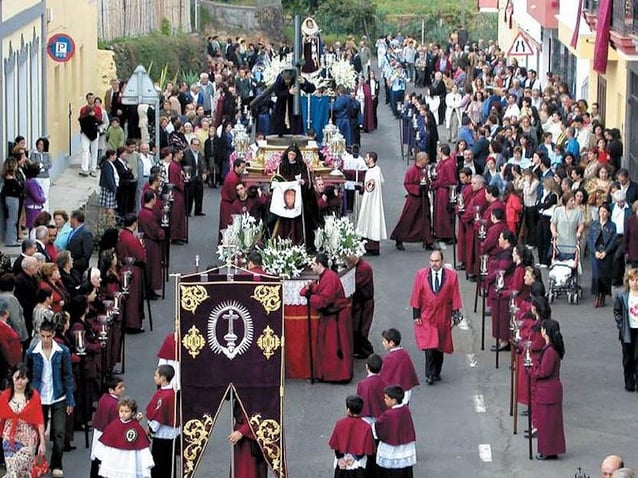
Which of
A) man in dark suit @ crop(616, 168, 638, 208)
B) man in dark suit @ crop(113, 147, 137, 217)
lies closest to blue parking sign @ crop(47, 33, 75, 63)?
man in dark suit @ crop(113, 147, 137, 217)

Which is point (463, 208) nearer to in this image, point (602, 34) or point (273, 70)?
point (602, 34)

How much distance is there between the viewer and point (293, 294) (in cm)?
2214

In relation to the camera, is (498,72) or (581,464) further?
(498,72)

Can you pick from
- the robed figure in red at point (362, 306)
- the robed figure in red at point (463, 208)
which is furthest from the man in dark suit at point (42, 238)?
the robed figure in red at point (463, 208)

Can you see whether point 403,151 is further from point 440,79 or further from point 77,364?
point 77,364

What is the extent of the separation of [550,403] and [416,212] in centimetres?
1088

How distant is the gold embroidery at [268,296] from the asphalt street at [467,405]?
2.25 meters


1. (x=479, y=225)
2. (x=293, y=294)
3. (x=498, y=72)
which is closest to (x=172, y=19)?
(x=498, y=72)

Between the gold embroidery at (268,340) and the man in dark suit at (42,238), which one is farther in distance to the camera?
the man in dark suit at (42,238)

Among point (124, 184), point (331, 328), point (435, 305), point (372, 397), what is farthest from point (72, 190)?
point (372, 397)

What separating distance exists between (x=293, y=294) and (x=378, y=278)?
593cm

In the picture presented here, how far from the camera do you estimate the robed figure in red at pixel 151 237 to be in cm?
2609

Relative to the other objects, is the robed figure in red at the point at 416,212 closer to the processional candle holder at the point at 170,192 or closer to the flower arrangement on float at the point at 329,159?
the flower arrangement on float at the point at 329,159

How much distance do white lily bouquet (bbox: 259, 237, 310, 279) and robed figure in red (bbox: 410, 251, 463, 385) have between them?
1.47m
